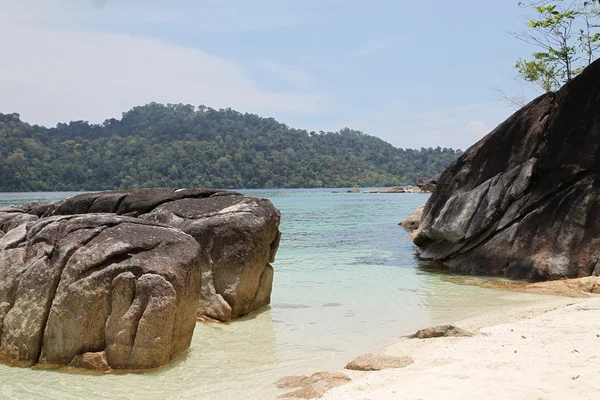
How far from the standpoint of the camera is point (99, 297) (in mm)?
→ 6047

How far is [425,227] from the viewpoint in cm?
1608

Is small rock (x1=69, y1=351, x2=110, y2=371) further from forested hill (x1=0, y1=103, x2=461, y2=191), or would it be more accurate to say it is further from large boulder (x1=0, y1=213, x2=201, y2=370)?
forested hill (x1=0, y1=103, x2=461, y2=191)

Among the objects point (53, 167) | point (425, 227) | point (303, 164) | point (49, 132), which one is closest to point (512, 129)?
point (425, 227)

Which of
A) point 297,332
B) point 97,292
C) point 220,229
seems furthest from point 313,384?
point 220,229

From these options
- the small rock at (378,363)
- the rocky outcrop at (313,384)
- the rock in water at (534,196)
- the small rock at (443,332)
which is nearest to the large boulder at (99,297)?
the rocky outcrop at (313,384)

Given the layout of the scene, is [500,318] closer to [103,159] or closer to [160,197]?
[160,197]

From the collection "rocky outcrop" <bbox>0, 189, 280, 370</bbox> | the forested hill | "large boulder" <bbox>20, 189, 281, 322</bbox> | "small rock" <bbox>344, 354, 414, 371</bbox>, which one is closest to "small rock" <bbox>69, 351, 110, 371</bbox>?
"rocky outcrop" <bbox>0, 189, 280, 370</bbox>

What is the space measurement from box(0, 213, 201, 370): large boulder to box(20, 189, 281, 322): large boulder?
187cm

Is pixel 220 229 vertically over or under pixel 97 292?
over

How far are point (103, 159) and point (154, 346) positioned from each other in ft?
348

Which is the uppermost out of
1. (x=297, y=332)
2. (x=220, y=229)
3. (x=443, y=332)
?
(x=220, y=229)

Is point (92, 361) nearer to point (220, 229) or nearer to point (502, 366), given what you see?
point (220, 229)

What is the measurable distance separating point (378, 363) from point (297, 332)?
254 centimetres

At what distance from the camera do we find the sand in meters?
4.21
